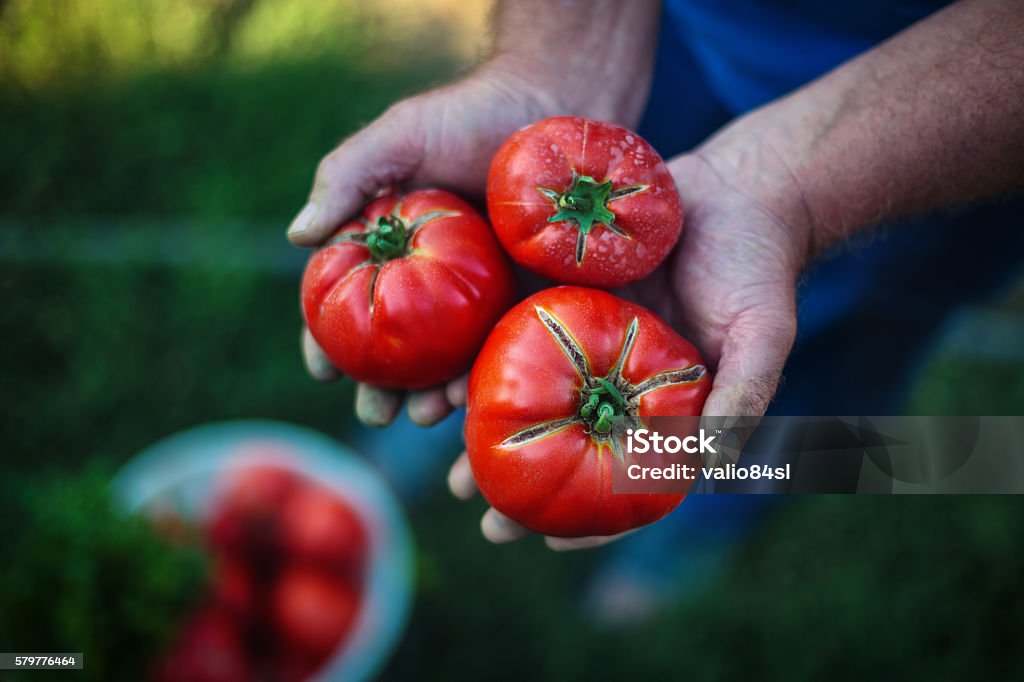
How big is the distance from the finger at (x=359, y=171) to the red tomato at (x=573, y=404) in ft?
2.22

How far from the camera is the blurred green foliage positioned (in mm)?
2334

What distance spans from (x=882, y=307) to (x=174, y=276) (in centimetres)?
318

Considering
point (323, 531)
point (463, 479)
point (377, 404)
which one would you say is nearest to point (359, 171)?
point (377, 404)

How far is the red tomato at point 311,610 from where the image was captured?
2.67m

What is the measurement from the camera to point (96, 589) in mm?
2379

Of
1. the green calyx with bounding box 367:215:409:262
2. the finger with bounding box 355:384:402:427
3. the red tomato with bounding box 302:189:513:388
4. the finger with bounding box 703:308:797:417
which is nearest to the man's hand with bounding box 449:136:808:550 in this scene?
the finger with bounding box 703:308:797:417

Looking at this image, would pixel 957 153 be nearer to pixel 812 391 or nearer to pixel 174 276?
pixel 812 391

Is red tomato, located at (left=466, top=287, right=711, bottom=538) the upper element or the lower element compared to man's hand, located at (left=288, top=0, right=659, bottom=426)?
lower

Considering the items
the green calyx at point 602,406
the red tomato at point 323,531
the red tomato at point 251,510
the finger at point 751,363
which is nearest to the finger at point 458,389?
the green calyx at point 602,406

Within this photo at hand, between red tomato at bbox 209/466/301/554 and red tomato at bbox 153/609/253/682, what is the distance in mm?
288

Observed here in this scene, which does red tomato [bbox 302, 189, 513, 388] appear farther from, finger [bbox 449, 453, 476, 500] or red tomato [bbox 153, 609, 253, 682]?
red tomato [bbox 153, 609, 253, 682]

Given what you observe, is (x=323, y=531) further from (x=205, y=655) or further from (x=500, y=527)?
(x=500, y=527)

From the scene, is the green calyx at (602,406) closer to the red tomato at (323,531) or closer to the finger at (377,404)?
the finger at (377,404)

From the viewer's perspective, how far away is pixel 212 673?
2492 millimetres
